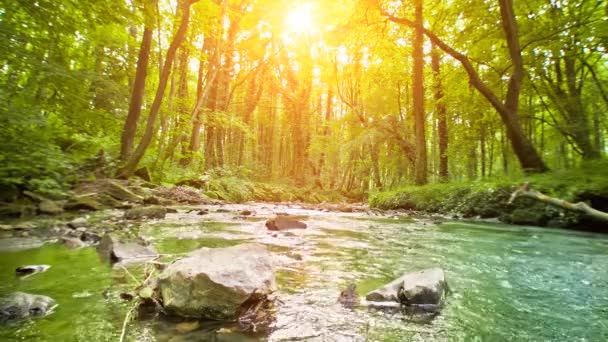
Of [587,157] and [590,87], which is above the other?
[590,87]

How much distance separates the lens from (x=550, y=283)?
248 centimetres

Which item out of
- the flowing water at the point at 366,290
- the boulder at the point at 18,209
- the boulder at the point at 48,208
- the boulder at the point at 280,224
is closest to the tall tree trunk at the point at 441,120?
the boulder at the point at 280,224

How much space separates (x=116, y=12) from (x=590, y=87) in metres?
14.2

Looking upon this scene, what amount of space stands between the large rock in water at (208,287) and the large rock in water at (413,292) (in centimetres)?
70

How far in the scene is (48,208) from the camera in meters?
6.10

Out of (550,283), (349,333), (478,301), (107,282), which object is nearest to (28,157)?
(107,282)

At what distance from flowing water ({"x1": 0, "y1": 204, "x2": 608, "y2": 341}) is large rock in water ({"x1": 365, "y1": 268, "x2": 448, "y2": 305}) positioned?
106 millimetres

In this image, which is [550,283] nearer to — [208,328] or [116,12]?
[208,328]

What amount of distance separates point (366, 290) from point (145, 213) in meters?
5.68

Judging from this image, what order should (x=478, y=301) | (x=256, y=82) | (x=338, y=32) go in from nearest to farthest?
1. (x=478, y=301)
2. (x=338, y=32)
3. (x=256, y=82)

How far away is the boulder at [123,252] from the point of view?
2.93 m

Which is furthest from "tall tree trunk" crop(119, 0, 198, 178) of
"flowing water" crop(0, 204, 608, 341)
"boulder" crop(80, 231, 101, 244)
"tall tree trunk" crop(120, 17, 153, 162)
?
"flowing water" crop(0, 204, 608, 341)

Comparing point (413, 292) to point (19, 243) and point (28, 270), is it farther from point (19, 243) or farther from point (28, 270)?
point (19, 243)

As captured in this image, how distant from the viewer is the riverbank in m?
6.13
